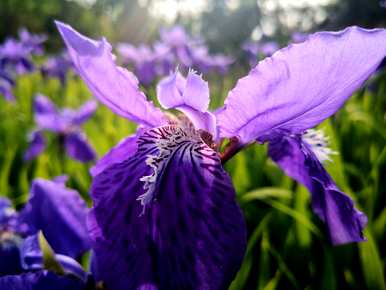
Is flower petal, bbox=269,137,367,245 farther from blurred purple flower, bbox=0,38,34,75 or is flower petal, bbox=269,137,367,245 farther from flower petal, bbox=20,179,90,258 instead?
blurred purple flower, bbox=0,38,34,75

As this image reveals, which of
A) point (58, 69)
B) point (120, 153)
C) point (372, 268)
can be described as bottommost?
point (372, 268)

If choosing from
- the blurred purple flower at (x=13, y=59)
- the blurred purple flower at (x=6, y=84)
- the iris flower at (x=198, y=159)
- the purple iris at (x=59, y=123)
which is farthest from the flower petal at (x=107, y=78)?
the blurred purple flower at (x=13, y=59)

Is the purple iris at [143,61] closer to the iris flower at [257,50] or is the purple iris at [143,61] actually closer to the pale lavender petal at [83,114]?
the iris flower at [257,50]

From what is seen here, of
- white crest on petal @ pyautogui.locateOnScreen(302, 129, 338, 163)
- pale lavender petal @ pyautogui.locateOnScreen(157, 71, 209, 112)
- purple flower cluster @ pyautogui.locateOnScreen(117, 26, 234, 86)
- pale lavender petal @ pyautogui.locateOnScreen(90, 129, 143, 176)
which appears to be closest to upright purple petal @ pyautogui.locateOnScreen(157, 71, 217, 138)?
pale lavender petal @ pyautogui.locateOnScreen(157, 71, 209, 112)

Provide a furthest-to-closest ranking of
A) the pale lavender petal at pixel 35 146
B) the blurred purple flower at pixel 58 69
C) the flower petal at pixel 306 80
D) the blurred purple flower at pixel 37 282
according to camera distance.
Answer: the blurred purple flower at pixel 58 69 < the pale lavender petal at pixel 35 146 < the blurred purple flower at pixel 37 282 < the flower petal at pixel 306 80

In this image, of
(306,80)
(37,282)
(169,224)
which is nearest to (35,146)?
(37,282)

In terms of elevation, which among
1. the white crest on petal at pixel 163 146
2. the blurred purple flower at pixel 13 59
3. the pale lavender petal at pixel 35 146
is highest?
the blurred purple flower at pixel 13 59

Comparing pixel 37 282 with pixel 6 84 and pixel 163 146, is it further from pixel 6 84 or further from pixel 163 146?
pixel 6 84
